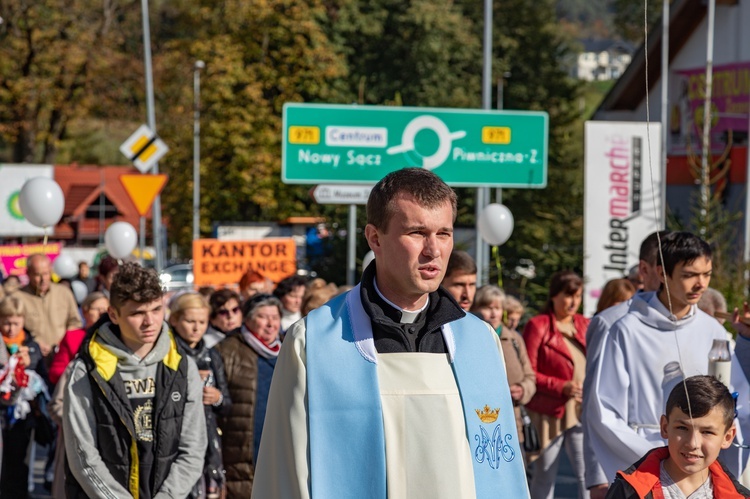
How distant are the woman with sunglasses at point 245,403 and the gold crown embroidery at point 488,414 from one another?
393 cm

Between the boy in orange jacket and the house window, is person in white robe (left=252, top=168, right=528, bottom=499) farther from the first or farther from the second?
the house window

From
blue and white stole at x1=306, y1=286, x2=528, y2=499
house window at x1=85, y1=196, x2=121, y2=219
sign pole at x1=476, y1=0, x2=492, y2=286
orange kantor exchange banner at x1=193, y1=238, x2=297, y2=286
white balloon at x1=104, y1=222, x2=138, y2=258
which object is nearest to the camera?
blue and white stole at x1=306, y1=286, x2=528, y2=499

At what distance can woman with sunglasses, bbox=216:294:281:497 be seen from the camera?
7.21m

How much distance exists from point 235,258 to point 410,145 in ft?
8.21

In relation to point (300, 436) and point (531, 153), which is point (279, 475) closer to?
point (300, 436)

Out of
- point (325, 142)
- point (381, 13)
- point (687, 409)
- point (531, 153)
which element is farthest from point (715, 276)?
point (381, 13)

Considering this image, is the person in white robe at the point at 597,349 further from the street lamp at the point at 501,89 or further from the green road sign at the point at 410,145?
Result: the street lamp at the point at 501,89

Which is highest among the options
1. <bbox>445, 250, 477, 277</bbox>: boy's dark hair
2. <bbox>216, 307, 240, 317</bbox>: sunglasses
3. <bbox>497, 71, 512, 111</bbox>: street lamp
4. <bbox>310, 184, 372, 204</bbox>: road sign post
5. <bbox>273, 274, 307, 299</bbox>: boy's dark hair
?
<bbox>497, 71, 512, 111</bbox>: street lamp

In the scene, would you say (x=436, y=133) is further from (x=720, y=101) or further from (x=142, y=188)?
(x=720, y=101)

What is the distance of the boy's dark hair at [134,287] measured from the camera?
5.46m

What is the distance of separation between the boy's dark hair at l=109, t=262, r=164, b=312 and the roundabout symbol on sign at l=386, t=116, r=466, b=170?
32.9 ft

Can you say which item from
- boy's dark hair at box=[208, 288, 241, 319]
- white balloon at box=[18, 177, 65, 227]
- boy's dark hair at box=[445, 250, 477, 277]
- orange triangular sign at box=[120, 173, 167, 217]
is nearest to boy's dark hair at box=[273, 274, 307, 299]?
boy's dark hair at box=[208, 288, 241, 319]

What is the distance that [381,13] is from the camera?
43312mm

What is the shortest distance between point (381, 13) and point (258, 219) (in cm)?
824
